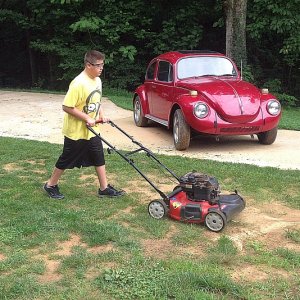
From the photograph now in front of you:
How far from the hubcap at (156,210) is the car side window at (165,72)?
4.74m

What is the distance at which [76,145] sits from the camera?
224 inches

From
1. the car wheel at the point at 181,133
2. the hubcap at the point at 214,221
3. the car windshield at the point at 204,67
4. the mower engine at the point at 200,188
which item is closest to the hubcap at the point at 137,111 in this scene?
the car windshield at the point at 204,67

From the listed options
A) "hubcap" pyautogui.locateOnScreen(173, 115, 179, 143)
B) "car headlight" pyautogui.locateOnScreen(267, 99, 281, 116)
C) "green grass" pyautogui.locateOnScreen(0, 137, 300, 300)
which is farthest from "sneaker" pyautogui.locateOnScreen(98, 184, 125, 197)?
"car headlight" pyautogui.locateOnScreen(267, 99, 281, 116)

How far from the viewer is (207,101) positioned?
8414 millimetres

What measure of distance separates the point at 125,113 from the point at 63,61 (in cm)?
745

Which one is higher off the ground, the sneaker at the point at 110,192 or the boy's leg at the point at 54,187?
the boy's leg at the point at 54,187

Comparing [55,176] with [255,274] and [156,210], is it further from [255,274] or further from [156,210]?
[255,274]

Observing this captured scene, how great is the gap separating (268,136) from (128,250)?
508cm

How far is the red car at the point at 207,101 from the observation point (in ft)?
27.3

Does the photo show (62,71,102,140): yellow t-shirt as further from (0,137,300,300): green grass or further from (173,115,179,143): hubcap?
(173,115,179,143): hubcap

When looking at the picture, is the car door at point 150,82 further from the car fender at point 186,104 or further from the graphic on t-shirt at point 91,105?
the graphic on t-shirt at point 91,105

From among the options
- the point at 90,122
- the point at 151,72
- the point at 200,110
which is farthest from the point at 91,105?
the point at 151,72

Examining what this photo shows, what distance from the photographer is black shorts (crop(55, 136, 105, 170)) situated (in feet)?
18.7

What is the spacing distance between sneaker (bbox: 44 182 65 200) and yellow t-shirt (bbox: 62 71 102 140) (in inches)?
25.4
